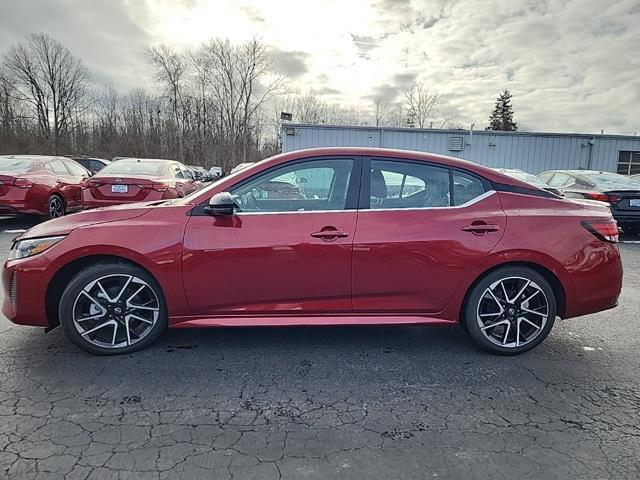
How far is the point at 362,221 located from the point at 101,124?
A: 2097 inches

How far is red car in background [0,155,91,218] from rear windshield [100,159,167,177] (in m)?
1.19

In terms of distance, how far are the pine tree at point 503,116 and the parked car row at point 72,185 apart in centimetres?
6297

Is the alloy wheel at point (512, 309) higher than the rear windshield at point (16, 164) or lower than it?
lower

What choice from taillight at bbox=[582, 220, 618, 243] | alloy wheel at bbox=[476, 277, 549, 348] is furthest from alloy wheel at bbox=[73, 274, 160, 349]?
taillight at bbox=[582, 220, 618, 243]

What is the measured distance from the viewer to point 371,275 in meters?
3.16

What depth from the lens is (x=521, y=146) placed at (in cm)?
2139

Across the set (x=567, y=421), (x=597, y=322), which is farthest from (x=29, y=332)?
(x=597, y=322)

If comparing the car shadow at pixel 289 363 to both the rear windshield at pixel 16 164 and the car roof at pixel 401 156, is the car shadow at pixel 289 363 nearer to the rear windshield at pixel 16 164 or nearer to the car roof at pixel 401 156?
the car roof at pixel 401 156

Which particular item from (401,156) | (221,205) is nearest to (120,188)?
(221,205)

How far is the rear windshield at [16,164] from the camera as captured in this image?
841 centimetres

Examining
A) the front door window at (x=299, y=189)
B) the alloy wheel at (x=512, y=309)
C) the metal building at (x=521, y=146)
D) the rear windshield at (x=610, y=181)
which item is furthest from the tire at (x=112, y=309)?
the metal building at (x=521, y=146)

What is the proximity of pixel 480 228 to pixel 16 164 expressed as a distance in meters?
9.51

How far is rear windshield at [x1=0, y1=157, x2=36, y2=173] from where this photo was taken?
8.41 meters

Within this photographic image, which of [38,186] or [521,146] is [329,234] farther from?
[521,146]
